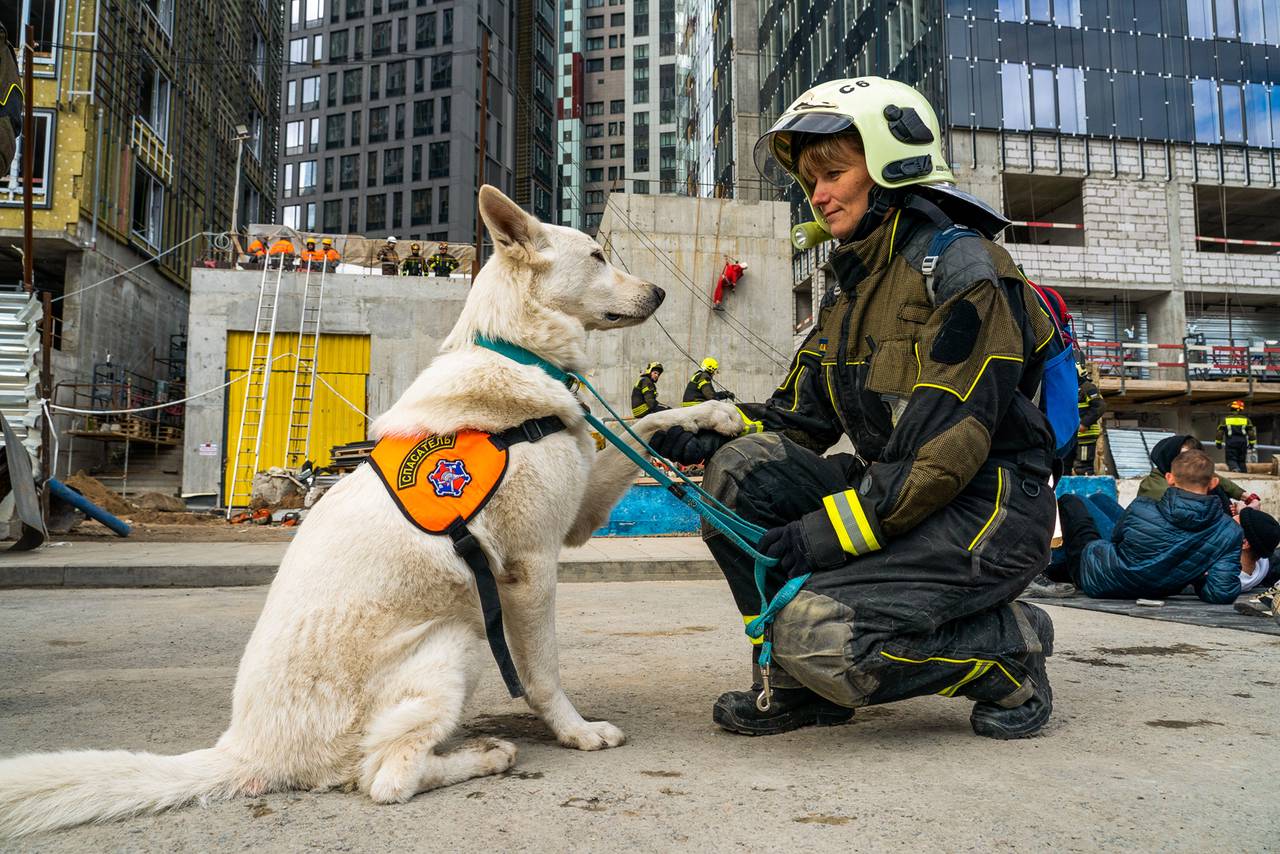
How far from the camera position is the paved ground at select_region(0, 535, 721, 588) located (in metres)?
7.85

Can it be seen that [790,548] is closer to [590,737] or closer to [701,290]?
[590,737]

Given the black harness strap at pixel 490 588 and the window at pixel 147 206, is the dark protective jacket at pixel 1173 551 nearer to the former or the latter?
the black harness strap at pixel 490 588

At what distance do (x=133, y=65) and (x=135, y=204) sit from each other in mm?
3744

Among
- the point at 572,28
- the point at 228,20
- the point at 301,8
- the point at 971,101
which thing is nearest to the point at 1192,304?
the point at 971,101

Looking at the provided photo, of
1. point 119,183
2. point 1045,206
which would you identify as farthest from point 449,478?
point 1045,206

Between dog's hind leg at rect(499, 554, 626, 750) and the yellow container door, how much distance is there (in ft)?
63.4

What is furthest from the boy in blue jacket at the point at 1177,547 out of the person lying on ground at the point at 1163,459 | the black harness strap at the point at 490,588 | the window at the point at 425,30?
the window at the point at 425,30

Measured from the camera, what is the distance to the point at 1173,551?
6.08 metres

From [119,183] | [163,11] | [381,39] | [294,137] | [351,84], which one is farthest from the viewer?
[294,137]

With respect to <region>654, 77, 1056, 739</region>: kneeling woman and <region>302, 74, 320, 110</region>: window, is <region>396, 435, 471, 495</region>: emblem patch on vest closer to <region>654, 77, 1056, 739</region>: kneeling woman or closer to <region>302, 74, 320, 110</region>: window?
<region>654, 77, 1056, 739</region>: kneeling woman

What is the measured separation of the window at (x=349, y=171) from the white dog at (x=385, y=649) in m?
71.5

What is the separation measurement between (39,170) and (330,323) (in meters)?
7.69

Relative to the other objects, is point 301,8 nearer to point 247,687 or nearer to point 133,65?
point 133,65

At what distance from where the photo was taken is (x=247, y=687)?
2.08 metres
